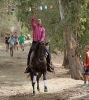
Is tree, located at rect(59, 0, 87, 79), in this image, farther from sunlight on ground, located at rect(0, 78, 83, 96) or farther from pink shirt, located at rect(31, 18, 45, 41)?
pink shirt, located at rect(31, 18, 45, 41)

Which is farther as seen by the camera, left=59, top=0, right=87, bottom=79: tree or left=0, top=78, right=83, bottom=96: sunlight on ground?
left=59, top=0, right=87, bottom=79: tree

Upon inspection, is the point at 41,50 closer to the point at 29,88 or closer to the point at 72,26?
the point at 29,88

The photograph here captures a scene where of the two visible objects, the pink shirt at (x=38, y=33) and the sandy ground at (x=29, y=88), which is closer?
the sandy ground at (x=29, y=88)

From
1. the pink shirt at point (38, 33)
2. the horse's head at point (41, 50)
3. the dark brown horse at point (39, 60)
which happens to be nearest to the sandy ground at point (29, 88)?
the dark brown horse at point (39, 60)

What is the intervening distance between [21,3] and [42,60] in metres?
11.1

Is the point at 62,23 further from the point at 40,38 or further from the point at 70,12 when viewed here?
the point at 40,38

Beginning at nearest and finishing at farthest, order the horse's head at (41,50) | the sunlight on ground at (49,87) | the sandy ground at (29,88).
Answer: the sandy ground at (29,88)
the horse's head at (41,50)
the sunlight on ground at (49,87)

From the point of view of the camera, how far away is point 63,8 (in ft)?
58.6

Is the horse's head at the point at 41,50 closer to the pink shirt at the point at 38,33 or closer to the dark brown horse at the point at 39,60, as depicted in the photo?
the dark brown horse at the point at 39,60

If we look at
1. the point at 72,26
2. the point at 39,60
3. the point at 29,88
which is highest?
the point at 72,26

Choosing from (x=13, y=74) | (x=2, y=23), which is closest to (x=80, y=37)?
(x=13, y=74)

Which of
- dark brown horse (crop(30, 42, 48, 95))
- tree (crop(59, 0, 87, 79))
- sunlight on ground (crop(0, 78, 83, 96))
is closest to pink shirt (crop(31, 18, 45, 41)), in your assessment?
dark brown horse (crop(30, 42, 48, 95))

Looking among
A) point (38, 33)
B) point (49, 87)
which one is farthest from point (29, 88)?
point (38, 33)

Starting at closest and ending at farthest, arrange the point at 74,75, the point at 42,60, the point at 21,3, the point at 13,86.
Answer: the point at 42,60, the point at 13,86, the point at 74,75, the point at 21,3
